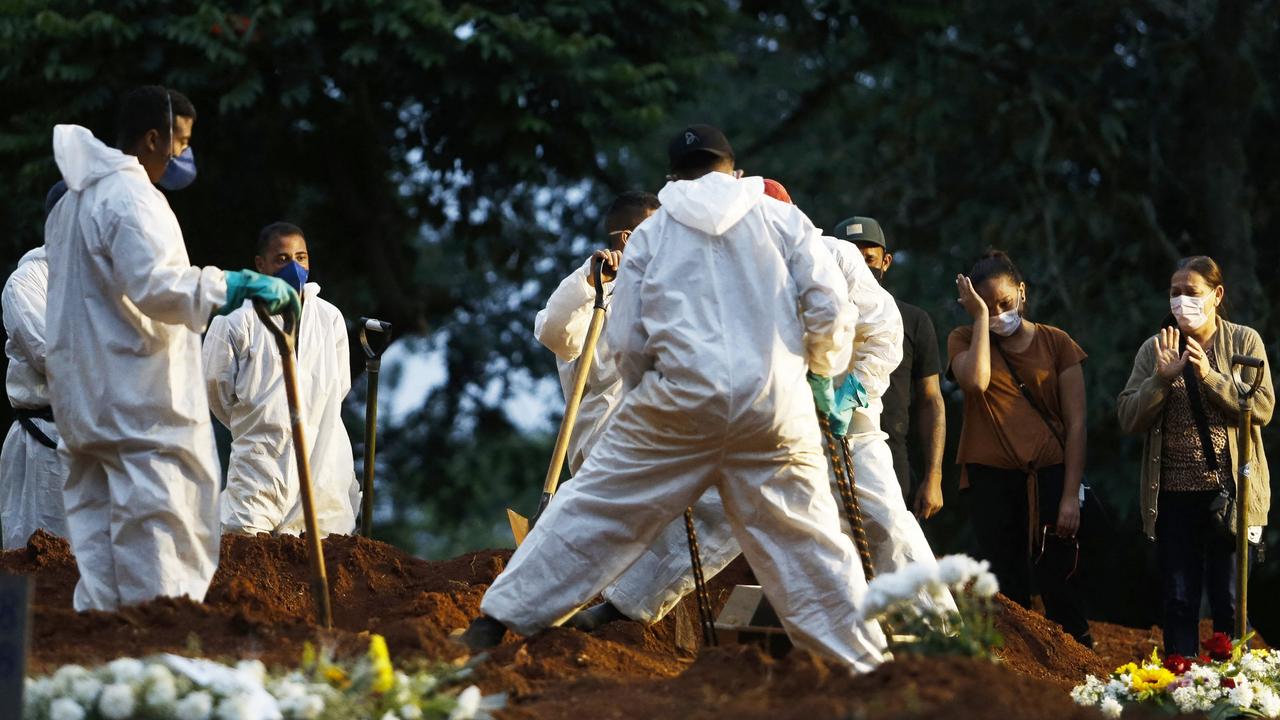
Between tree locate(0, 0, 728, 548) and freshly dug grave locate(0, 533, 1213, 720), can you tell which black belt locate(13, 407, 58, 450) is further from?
tree locate(0, 0, 728, 548)

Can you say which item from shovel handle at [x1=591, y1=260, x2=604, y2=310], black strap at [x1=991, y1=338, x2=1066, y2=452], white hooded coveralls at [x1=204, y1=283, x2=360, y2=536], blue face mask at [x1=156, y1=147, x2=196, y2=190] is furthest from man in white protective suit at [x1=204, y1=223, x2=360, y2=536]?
black strap at [x1=991, y1=338, x2=1066, y2=452]

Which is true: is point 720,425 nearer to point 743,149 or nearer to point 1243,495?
point 1243,495

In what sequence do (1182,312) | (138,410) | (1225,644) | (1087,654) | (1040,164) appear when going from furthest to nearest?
(1040,164), (1087,654), (1182,312), (1225,644), (138,410)

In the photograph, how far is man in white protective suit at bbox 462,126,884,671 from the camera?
5793 millimetres

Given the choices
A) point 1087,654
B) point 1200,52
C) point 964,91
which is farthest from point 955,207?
point 1087,654

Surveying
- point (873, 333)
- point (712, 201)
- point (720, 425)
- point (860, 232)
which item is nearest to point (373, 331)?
point (860, 232)

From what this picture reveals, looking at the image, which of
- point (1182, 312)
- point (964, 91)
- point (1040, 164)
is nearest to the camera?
point (1182, 312)

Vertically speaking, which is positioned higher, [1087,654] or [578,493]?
[578,493]

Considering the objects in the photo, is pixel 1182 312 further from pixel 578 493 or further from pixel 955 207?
pixel 955 207

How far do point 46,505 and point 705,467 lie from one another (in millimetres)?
4344

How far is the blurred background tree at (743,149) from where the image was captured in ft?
37.4

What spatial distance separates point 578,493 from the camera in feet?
19.6

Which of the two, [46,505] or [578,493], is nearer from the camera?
[578,493]

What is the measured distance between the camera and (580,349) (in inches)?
314
